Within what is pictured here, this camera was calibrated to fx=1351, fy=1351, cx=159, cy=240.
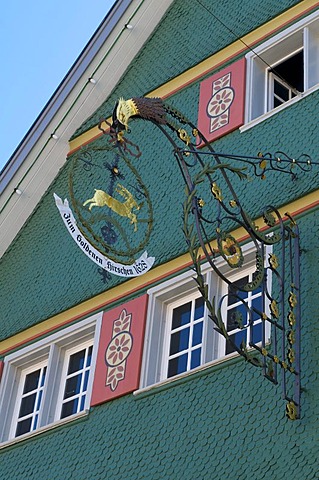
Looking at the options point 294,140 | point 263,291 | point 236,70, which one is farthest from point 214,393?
point 236,70

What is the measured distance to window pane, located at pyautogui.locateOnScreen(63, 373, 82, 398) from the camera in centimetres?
1445

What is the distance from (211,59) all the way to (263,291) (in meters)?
4.52

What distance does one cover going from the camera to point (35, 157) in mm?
16688

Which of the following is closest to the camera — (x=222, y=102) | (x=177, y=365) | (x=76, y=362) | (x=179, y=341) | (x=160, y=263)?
(x=177, y=365)

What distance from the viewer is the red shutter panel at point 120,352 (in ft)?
43.9

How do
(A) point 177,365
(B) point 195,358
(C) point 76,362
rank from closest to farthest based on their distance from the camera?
1. (B) point 195,358
2. (A) point 177,365
3. (C) point 76,362

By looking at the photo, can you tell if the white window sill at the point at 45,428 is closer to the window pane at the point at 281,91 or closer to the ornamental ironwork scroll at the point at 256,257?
the ornamental ironwork scroll at the point at 256,257

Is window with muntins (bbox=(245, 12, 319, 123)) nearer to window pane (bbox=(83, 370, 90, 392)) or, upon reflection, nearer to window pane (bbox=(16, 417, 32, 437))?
window pane (bbox=(83, 370, 90, 392))

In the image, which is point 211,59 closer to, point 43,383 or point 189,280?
point 189,280

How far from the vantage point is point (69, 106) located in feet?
54.3

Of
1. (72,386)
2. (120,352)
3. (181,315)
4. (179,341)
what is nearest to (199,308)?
(181,315)

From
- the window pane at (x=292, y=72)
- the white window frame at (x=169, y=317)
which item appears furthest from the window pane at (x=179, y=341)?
A: the window pane at (x=292, y=72)

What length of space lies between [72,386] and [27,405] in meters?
0.84

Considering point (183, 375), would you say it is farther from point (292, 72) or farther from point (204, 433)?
point (292, 72)
